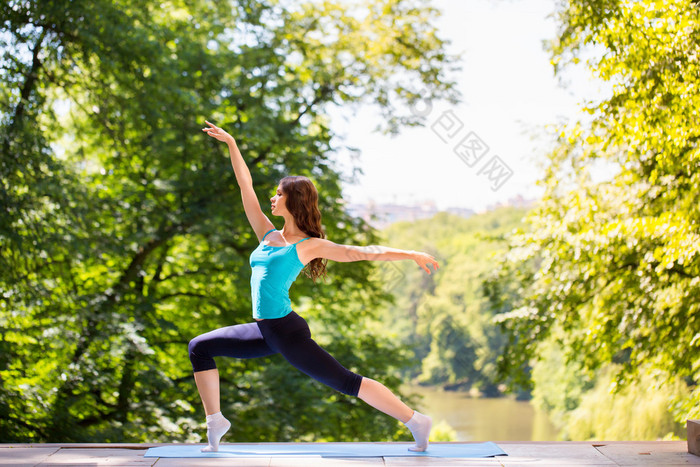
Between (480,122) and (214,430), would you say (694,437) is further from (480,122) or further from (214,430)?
(480,122)

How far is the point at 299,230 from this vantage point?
2.79 m

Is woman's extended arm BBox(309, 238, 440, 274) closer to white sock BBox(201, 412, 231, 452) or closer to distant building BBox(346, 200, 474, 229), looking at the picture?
white sock BBox(201, 412, 231, 452)

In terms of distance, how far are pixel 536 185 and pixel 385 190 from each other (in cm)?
3861

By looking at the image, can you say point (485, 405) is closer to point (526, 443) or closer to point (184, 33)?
point (184, 33)

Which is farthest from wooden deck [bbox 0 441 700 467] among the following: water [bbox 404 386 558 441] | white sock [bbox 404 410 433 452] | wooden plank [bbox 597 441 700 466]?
water [bbox 404 386 558 441]

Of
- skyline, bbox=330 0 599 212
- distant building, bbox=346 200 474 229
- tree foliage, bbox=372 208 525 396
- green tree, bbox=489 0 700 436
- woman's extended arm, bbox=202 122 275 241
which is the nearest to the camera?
woman's extended arm, bbox=202 122 275 241

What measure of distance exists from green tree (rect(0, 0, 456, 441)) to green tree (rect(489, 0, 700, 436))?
8.90 ft

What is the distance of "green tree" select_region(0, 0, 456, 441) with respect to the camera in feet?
20.1

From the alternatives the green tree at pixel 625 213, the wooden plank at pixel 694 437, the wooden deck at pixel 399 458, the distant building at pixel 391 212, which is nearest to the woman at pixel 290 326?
the wooden deck at pixel 399 458

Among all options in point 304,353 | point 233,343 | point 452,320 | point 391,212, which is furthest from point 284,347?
point 452,320

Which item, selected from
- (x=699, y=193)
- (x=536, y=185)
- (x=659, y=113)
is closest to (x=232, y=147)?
(x=659, y=113)

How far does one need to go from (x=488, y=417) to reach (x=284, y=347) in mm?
29715

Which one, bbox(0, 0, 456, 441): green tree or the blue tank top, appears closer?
the blue tank top

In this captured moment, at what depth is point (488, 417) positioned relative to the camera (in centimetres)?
3052
